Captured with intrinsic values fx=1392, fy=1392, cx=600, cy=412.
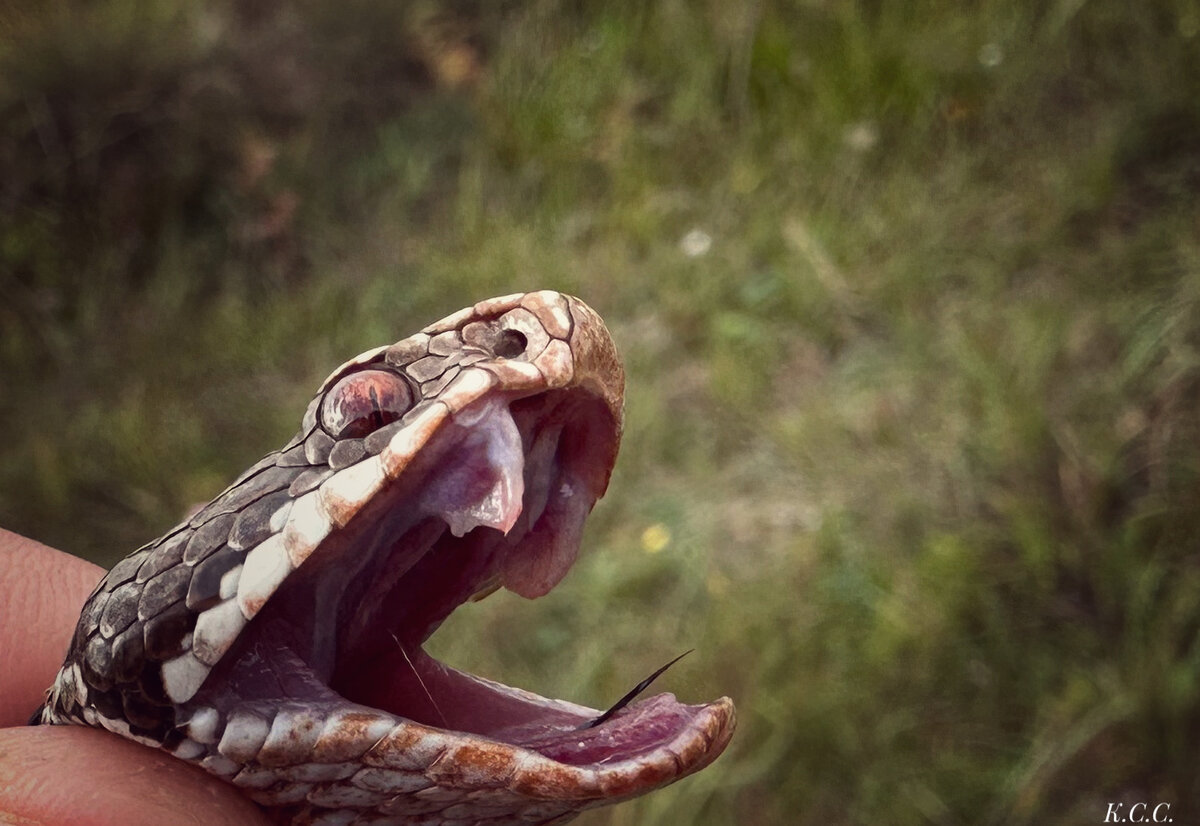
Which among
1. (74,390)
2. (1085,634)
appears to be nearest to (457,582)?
(1085,634)

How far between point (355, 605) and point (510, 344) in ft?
1.07

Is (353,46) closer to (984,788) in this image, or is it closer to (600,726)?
(984,788)

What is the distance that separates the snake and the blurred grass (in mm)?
1431

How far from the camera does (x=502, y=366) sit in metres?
1.22

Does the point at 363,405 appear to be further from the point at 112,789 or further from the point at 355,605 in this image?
the point at 112,789

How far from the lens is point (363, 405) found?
1235mm

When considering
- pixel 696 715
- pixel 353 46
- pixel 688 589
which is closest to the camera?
pixel 696 715

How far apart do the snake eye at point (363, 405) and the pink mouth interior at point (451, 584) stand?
62 mm

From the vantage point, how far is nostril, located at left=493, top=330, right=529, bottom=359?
126 centimetres

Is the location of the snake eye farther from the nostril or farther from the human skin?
the human skin

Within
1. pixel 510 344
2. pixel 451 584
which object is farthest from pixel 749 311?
pixel 510 344

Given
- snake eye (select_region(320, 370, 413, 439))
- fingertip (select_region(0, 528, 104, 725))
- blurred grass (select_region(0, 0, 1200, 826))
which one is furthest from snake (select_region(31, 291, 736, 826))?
blurred grass (select_region(0, 0, 1200, 826))

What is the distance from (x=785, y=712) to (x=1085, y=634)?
1.91 feet

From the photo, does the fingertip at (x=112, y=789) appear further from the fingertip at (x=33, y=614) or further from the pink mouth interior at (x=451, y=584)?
the fingertip at (x=33, y=614)
